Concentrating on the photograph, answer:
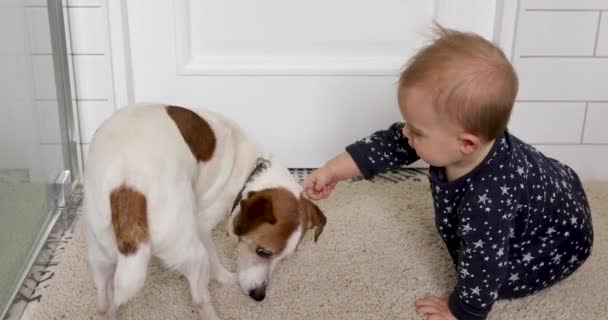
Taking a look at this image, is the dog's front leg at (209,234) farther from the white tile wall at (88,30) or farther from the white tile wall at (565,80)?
the white tile wall at (565,80)

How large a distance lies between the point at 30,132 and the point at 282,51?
2.15 feet

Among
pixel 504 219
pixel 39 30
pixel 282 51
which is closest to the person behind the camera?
pixel 504 219

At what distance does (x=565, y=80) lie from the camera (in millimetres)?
1761

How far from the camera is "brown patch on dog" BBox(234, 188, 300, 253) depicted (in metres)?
1.26

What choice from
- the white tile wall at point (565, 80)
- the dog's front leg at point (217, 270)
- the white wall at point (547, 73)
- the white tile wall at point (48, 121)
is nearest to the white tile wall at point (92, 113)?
the white wall at point (547, 73)

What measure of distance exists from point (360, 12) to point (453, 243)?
691 millimetres

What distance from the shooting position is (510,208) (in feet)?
3.74

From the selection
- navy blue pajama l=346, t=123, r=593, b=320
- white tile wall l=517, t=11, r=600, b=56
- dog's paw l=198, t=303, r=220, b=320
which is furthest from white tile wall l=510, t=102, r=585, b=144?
dog's paw l=198, t=303, r=220, b=320

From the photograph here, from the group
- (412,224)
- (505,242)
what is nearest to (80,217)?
(412,224)

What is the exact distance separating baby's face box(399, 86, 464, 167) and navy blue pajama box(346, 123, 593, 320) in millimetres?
85

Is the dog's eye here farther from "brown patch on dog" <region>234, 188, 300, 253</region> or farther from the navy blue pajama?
the navy blue pajama

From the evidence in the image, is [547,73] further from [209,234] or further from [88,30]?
[88,30]

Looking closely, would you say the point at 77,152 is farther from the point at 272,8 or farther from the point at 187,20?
the point at 272,8

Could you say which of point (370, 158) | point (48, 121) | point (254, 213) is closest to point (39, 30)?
point (48, 121)
